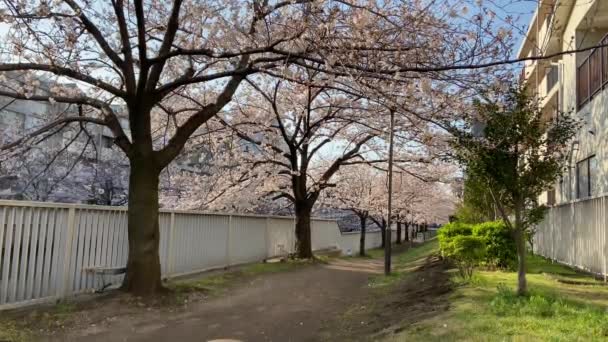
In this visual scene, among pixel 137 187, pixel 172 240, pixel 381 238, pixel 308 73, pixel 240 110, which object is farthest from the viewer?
pixel 381 238

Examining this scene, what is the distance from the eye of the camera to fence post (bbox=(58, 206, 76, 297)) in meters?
8.94

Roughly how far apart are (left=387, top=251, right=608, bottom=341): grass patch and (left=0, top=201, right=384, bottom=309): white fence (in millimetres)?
5594

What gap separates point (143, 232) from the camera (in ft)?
32.4

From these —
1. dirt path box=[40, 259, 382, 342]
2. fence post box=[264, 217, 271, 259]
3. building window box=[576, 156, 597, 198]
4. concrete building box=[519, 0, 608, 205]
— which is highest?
concrete building box=[519, 0, 608, 205]

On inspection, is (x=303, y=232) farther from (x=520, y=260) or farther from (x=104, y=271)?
(x=520, y=260)

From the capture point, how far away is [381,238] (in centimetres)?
5112

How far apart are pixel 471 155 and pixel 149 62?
19.0ft

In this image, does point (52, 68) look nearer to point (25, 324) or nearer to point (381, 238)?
point (25, 324)

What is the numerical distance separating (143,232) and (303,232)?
12.9 meters

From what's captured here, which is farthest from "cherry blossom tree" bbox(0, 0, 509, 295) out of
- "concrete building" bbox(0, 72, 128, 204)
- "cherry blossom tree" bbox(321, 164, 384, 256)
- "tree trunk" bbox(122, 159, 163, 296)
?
"cherry blossom tree" bbox(321, 164, 384, 256)

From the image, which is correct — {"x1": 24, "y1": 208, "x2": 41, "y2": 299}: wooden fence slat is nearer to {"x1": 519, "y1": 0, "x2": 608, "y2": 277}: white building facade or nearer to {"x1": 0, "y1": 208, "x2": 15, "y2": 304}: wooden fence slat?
{"x1": 0, "y1": 208, "x2": 15, "y2": 304}: wooden fence slat

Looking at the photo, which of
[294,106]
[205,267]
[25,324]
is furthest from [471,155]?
[294,106]

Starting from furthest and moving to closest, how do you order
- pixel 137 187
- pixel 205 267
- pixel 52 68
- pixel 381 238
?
pixel 381 238, pixel 205 267, pixel 137 187, pixel 52 68

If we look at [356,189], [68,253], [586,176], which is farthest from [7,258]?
[356,189]
